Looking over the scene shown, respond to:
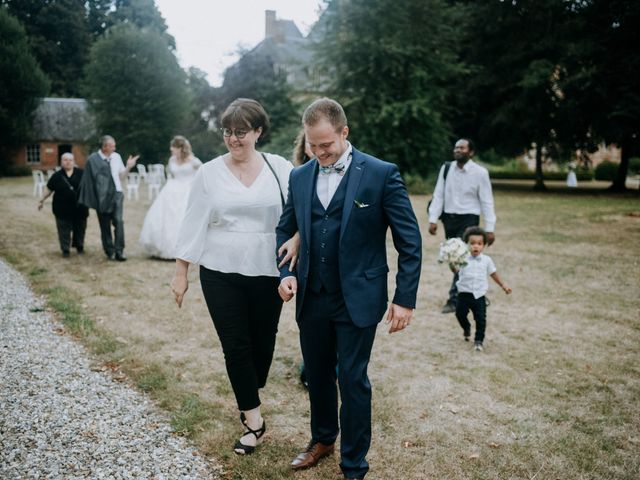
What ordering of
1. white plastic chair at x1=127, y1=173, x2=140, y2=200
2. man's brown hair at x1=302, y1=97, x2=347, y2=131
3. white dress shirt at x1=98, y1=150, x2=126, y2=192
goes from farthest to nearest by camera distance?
white plastic chair at x1=127, y1=173, x2=140, y2=200 → white dress shirt at x1=98, y1=150, x2=126, y2=192 → man's brown hair at x1=302, y1=97, x2=347, y2=131

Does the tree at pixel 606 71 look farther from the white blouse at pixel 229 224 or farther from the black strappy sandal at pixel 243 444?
the black strappy sandal at pixel 243 444

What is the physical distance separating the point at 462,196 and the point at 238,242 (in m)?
4.35

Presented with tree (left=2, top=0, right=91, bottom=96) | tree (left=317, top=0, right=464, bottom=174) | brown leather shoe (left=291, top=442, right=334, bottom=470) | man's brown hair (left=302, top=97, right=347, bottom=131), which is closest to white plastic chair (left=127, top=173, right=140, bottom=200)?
tree (left=2, top=0, right=91, bottom=96)

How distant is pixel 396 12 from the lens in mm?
25609

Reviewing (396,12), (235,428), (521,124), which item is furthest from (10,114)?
(235,428)

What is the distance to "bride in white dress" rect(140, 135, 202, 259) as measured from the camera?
10.5 metres

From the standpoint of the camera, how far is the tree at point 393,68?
25469 millimetres

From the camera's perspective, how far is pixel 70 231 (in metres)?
10.7

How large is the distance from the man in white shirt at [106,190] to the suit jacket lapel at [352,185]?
783 cm

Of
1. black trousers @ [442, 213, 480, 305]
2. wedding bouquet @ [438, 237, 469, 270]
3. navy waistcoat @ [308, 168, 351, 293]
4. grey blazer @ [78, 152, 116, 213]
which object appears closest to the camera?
Result: navy waistcoat @ [308, 168, 351, 293]

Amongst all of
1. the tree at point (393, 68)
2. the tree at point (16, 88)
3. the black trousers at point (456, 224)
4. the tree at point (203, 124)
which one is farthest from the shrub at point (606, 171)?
the tree at point (16, 88)

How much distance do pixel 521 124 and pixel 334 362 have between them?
2857 centimetres

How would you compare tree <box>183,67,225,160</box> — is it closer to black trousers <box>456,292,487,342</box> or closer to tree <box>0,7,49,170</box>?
tree <box>0,7,49,170</box>

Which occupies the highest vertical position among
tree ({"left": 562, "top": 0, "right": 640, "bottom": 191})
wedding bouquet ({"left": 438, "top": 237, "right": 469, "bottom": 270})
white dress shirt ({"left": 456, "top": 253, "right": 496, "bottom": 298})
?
tree ({"left": 562, "top": 0, "right": 640, "bottom": 191})
